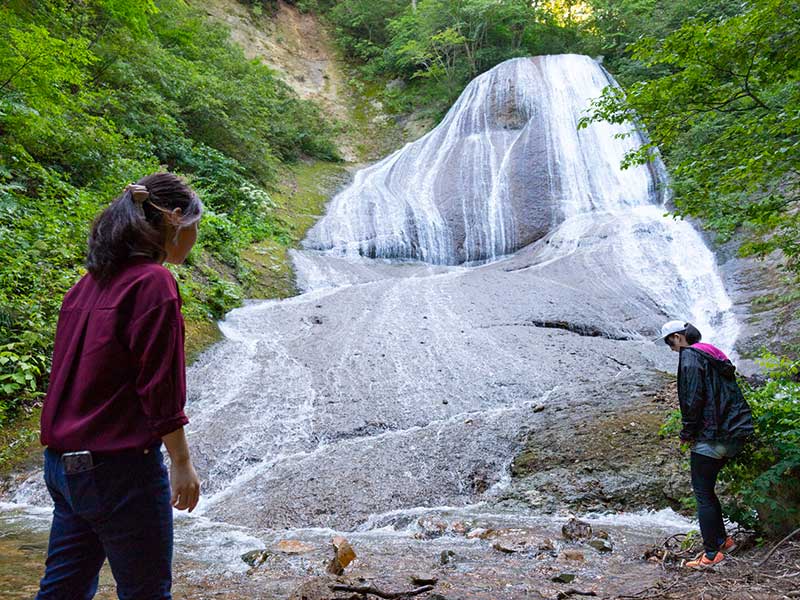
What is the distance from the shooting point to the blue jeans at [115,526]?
5.26 ft

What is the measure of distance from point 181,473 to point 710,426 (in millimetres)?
3118

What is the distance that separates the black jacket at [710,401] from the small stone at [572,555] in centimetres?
107

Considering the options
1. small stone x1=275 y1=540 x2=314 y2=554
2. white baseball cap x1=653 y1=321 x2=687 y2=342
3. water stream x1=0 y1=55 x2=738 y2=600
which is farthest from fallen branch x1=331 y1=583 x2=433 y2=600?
white baseball cap x1=653 y1=321 x2=687 y2=342

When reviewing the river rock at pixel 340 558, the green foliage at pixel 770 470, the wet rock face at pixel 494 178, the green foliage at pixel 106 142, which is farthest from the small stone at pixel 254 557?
the wet rock face at pixel 494 178

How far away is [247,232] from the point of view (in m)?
13.2

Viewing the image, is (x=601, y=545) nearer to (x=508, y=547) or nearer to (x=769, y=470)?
(x=508, y=547)

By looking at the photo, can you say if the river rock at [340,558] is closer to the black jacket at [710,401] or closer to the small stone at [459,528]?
the small stone at [459,528]

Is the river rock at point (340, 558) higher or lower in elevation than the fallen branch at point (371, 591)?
lower

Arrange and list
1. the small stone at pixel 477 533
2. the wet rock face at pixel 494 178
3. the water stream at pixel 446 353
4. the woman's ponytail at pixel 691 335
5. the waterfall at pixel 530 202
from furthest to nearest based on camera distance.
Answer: the wet rock face at pixel 494 178 < the waterfall at pixel 530 202 < the water stream at pixel 446 353 < the small stone at pixel 477 533 < the woman's ponytail at pixel 691 335

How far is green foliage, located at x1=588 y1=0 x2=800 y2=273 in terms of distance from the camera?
3.95 metres

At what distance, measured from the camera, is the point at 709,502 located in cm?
329

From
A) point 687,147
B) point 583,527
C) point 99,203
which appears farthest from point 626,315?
point 99,203

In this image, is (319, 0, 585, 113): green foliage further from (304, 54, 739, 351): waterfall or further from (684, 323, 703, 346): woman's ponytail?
(684, 323, 703, 346): woman's ponytail

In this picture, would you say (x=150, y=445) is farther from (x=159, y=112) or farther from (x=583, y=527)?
(x=159, y=112)
